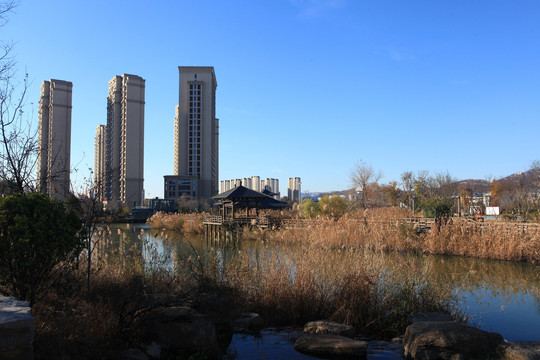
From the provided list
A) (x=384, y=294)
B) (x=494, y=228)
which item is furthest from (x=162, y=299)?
(x=494, y=228)

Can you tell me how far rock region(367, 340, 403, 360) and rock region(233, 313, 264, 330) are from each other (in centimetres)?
132

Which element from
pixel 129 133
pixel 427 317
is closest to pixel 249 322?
pixel 427 317

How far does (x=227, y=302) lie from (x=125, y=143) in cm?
7204

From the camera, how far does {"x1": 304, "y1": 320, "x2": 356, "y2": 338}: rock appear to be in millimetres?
4230

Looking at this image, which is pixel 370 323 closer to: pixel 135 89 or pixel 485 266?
pixel 485 266

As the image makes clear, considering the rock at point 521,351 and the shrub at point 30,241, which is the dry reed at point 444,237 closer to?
the rock at point 521,351

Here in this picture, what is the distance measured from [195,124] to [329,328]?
259ft

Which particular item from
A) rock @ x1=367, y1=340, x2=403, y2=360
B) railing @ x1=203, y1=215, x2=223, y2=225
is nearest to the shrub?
rock @ x1=367, y1=340, x2=403, y2=360

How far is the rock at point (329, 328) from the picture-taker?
13.9 feet

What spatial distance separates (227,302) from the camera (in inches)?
177

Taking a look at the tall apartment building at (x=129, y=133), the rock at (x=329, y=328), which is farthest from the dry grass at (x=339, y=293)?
the tall apartment building at (x=129, y=133)

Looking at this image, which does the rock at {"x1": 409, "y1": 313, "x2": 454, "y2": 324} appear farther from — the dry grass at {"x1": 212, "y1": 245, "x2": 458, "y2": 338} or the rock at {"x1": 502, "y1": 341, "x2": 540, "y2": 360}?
the rock at {"x1": 502, "y1": 341, "x2": 540, "y2": 360}

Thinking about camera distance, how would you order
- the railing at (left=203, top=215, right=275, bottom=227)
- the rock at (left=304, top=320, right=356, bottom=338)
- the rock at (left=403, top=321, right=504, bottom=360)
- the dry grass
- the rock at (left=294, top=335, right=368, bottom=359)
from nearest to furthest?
the rock at (left=403, top=321, right=504, bottom=360), the rock at (left=294, top=335, right=368, bottom=359), the rock at (left=304, top=320, right=356, bottom=338), the dry grass, the railing at (left=203, top=215, right=275, bottom=227)

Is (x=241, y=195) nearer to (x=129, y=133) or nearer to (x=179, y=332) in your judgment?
(x=179, y=332)
